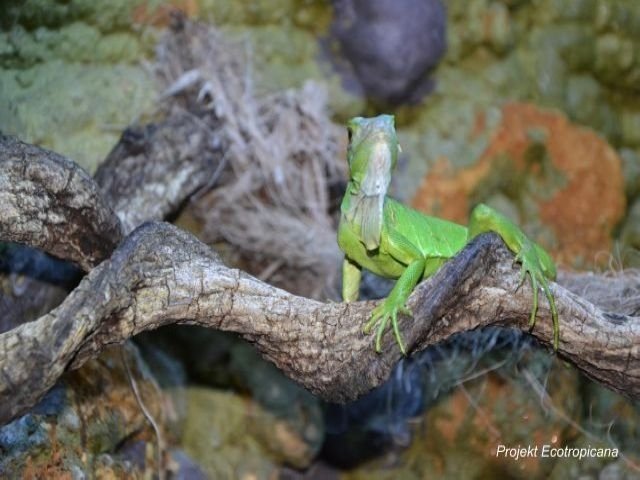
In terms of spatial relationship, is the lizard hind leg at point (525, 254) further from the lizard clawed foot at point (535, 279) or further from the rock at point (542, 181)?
the rock at point (542, 181)

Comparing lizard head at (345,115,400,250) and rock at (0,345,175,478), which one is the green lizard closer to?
lizard head at (345,115,400,250)

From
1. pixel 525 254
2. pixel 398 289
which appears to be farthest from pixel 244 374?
pixel 525 254

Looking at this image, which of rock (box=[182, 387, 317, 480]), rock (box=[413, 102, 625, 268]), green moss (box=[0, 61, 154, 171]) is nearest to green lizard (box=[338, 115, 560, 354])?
rock (box=[182, 387, 317, 480])

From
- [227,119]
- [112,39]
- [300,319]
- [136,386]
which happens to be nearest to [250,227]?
[227,119]

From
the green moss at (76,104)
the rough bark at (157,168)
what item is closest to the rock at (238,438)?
A: the rough bark at (157,168)

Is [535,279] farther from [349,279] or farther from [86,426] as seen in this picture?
[86,426]
